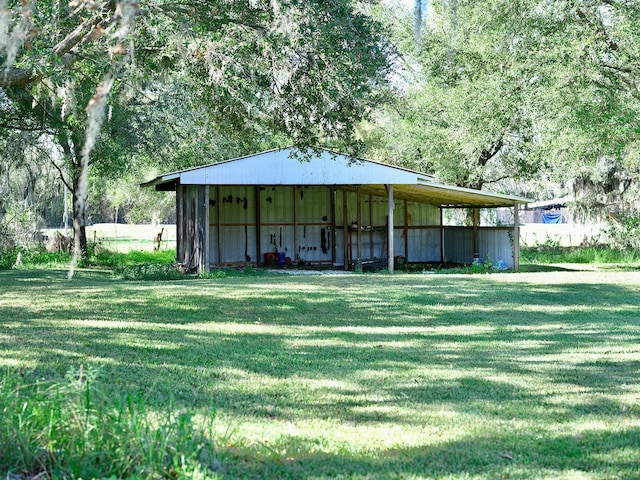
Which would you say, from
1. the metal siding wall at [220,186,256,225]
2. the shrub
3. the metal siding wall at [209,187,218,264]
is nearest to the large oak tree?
the shrub

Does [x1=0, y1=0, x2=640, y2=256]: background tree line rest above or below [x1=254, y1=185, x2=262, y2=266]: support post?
above

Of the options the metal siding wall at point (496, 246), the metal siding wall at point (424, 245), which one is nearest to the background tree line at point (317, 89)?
the metal siding wall at point (424, 245)

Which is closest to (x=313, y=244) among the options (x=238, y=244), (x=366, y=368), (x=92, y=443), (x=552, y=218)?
Result: (x=238, y=244)

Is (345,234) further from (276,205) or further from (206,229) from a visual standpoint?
(206,229)

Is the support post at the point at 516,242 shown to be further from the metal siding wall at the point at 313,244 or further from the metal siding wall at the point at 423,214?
the metal siding wall at the point at 313,244

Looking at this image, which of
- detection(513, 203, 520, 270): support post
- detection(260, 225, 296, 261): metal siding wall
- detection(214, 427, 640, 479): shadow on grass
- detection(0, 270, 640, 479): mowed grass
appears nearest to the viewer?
detection(214, 427, 640, 479): shadow on grass

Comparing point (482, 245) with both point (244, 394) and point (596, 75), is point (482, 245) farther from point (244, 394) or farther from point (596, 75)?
point (244, 394)

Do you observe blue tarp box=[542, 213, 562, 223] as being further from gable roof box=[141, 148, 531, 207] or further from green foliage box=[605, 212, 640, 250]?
gable roof box=[141, 148, 531, 207]

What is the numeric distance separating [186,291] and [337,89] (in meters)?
5.26

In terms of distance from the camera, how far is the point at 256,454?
5.27 m

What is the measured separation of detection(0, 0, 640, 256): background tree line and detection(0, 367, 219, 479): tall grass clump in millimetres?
1317

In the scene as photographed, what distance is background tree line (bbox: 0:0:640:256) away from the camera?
10.6 metres

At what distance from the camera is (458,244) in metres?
26.0

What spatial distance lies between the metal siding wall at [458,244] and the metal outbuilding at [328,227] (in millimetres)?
30
